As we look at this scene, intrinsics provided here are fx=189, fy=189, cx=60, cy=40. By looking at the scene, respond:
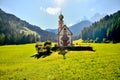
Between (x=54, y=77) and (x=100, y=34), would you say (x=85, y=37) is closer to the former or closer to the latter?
(x=100, y=34)

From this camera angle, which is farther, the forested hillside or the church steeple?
the forested hillside

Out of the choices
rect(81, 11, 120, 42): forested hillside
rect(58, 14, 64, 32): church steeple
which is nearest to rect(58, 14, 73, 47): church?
rect(58, 14, 64, 32): church steeple

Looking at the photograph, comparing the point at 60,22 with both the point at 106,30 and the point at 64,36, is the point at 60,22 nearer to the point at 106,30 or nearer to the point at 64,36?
the point at 64,36

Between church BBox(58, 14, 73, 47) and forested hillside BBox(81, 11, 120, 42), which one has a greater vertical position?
forested hillside BBox(81, 11, 120, 42)

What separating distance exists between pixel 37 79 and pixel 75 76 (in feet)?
15.9

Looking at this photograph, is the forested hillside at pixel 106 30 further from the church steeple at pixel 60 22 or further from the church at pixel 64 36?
the church at pixel 64 36

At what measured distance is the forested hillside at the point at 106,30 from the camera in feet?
398

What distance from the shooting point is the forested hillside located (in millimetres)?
121306

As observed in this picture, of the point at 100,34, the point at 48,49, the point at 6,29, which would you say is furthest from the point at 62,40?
the point at 6,29

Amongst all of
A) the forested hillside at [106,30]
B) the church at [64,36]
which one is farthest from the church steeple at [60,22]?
the forested hillside at [106,30]

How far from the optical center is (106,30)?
14300 centimetres

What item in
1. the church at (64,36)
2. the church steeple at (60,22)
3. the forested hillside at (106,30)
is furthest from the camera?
the forested hillside at (106,30)

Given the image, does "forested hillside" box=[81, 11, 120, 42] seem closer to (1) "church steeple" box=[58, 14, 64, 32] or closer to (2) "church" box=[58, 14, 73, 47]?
(1) "church steeple" box=[58, 14, 64, 32]

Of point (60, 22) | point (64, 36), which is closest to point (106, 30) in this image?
point (60, 22)
